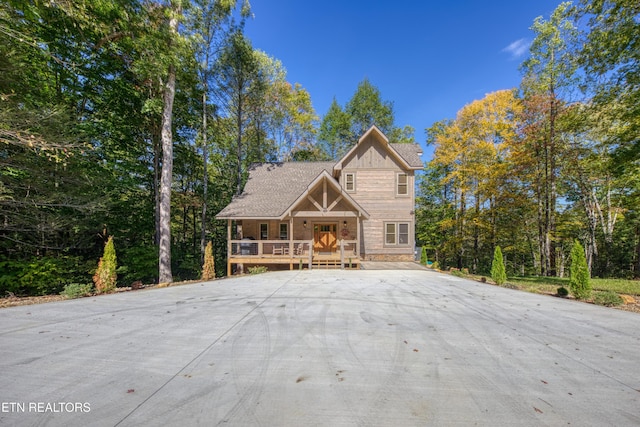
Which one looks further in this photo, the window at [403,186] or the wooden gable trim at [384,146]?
the window at [403,186]

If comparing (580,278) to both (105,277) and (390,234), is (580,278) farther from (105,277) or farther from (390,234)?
(105,277)

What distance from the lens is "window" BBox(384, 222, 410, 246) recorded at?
15828mm

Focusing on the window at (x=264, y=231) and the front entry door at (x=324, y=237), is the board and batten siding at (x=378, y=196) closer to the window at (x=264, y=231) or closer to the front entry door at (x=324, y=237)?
the front entry door at (x=324, y=237)

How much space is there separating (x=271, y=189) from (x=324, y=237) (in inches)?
183

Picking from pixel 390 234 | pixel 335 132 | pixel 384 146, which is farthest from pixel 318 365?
pixel 335 132

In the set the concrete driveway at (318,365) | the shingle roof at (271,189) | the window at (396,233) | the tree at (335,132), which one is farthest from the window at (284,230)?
the tree at (335,132)

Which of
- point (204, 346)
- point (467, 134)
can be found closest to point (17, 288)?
point (204, 346)

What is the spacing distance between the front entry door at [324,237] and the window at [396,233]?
3455 mm

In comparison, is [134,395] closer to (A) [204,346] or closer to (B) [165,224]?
(A) [204,346]

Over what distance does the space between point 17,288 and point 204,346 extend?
11.5 metres

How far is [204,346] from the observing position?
359cm

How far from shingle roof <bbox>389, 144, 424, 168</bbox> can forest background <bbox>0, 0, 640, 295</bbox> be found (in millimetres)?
3448

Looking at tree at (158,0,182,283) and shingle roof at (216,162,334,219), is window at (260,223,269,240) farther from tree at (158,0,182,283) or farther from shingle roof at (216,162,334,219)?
tree at (158,0,182,283)

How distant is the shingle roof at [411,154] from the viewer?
53.7 feet
